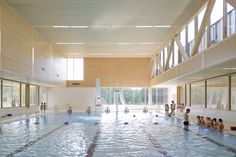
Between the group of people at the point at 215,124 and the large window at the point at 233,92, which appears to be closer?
the group of people at the point at 215,124

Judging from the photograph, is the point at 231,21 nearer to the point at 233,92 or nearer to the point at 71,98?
the point at 233,92

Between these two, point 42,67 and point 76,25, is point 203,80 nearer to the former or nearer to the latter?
point 76,25

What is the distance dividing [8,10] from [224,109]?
37.5ft

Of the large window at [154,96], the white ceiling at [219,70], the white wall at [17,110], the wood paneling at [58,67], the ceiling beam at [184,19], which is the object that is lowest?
the white wall at [17,110]

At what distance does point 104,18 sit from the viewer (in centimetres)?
1487

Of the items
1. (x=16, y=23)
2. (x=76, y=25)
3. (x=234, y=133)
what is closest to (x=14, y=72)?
(x=16, y=23)

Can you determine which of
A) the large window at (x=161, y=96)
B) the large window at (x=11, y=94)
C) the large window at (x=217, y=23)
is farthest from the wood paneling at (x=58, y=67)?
the large window at (x=217, y=23)

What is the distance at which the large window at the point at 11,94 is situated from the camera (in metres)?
19.2

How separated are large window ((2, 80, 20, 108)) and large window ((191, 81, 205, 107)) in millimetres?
12597

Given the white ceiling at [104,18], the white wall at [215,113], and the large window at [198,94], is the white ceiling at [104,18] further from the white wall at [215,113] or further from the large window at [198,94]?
the white wall at [215,113]

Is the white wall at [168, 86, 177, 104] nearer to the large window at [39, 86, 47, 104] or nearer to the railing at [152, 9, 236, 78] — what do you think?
the large window at [39, 86, 47, 104]

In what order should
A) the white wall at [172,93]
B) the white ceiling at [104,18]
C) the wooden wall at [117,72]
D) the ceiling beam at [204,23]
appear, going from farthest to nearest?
the wooden wall at [117,72], the white wall at [172,93], the white ceiling at [104,18], the ceiling beam at [204,23]

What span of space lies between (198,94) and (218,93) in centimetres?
388

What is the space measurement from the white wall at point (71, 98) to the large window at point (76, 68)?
230 cm
